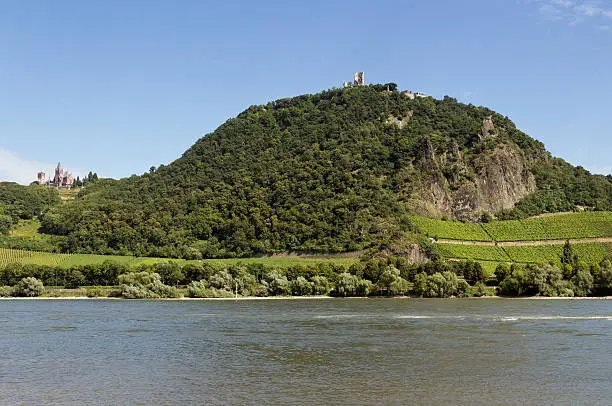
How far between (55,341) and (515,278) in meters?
84.6

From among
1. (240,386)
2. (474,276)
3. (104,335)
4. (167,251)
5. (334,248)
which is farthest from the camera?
(167,251)

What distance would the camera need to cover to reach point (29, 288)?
11256 centimetres

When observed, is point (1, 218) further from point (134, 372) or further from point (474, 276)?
point (134, 372)

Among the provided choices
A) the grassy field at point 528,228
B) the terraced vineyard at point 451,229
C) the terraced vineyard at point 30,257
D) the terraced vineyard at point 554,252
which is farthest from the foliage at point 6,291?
the terraced vineyard at point 554,252

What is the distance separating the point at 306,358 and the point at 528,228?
127898mm

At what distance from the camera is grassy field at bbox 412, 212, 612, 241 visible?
503 feet

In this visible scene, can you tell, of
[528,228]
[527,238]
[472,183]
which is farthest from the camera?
[472,183]

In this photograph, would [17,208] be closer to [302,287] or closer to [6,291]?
[6,291]

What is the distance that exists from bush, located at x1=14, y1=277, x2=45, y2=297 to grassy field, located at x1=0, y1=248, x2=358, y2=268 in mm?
14733

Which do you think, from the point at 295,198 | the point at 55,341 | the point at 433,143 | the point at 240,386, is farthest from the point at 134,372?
the point at 433,143

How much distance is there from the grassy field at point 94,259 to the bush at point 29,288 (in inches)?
580

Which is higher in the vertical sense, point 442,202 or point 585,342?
point 442,202

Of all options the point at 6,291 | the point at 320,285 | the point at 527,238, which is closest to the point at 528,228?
the point at 527,238

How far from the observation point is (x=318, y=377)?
128 feet
